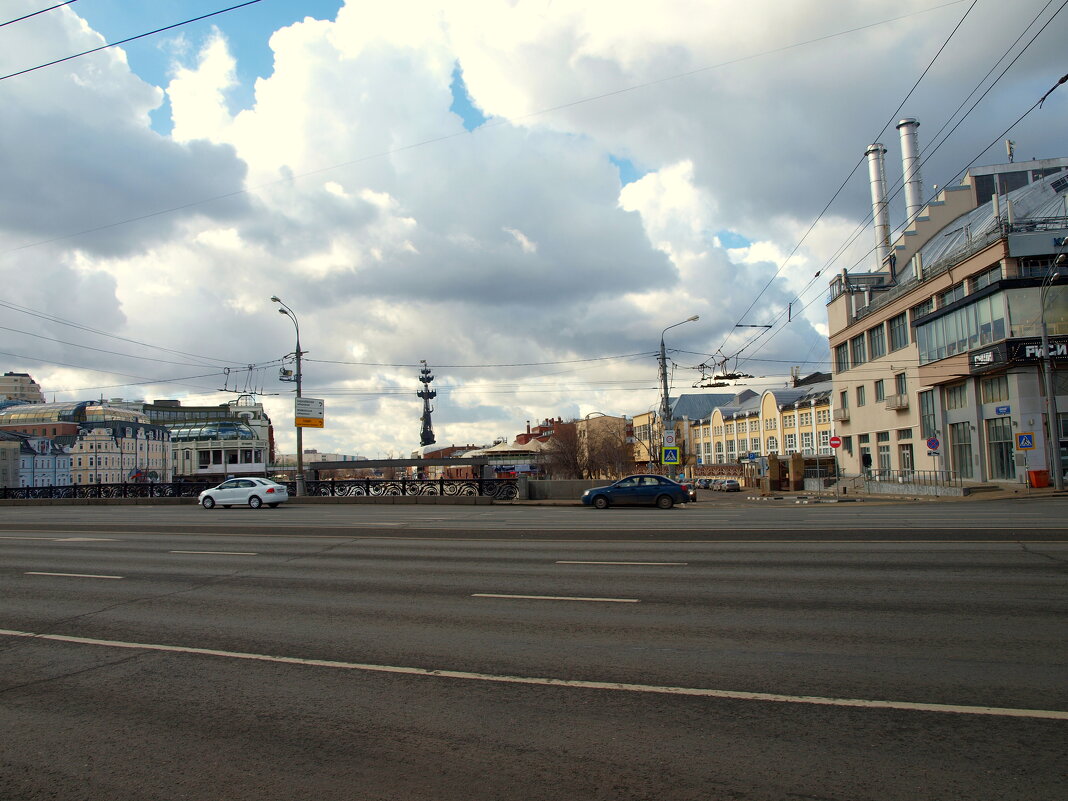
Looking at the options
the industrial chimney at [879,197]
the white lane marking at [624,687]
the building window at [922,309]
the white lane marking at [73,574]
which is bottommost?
the white lane marking at [624,687]

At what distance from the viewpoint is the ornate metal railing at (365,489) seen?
115ft

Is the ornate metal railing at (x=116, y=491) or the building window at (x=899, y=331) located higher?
the building window at (x=899, y=331)

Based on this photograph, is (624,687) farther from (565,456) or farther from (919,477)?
(565,456)

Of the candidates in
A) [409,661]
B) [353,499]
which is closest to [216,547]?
[409,661]

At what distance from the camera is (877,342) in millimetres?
55969

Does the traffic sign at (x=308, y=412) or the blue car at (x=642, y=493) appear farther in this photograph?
the traffic sign at (x=308, y=412)

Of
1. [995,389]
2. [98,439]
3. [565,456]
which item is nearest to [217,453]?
[565,456]

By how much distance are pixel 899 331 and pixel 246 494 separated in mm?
45366

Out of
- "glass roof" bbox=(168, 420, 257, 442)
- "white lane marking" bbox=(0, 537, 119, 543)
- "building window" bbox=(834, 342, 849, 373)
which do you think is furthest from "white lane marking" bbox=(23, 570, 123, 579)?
"glass roof" bbox=(168, 420, 257, 442)

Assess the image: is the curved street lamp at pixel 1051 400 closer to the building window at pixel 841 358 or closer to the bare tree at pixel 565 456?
the building window at pixel 841 358

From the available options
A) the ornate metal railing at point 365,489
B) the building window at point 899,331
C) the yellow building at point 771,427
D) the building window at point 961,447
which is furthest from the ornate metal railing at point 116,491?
the yellow building at point 771,427

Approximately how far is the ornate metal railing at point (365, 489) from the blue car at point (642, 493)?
20.4ft

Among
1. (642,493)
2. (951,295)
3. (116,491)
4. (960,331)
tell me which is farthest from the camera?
(951,295)

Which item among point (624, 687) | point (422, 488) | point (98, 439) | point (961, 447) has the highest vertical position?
point (98, 439)
